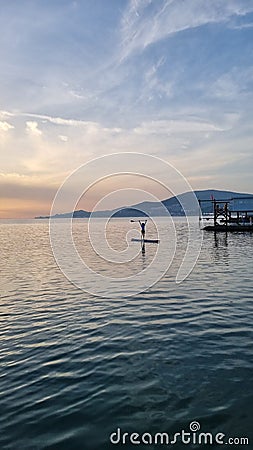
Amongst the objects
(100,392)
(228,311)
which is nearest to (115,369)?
(100,392)

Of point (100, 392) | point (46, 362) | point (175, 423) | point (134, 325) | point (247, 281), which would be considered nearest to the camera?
point (175, 423)

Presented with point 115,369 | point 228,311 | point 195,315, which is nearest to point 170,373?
point 115,369

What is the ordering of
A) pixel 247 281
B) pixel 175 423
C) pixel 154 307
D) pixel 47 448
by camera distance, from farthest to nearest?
pixel 247 281, pixel 154 307, pixel 175 423, pixel 47 448

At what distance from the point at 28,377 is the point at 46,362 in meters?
1.01

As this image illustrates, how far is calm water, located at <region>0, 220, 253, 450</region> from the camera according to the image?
293 inches

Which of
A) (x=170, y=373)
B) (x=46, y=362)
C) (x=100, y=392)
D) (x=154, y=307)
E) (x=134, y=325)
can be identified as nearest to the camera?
(x=100, y=392)

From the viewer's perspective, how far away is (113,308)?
56.9 ft

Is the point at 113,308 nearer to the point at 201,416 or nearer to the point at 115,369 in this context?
the point at 115,369

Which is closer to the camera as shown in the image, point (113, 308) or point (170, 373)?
point (170, 373)

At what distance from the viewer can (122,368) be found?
33.6 ft

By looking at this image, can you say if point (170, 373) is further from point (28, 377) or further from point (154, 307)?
point (154, 307)

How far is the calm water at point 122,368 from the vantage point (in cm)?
743

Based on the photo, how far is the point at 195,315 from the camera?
1527cm

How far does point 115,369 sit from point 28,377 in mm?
2613
